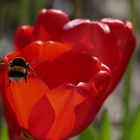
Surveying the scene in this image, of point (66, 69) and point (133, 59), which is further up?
point (66, 69)

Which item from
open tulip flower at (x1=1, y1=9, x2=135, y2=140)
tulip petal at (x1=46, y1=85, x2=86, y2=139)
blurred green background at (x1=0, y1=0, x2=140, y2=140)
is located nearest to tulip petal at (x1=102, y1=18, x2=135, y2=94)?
open tulip flower at (x1=1, y1=9, x2=135, y2=140)

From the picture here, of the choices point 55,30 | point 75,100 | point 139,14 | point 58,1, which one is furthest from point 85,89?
point 139,14

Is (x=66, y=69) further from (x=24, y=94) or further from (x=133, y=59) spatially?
(x=133, y=59)

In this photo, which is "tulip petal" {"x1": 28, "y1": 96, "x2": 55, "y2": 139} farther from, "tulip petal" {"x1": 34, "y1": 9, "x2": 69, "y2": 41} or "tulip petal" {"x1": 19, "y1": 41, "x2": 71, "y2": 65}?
"tulip petal" {"x1": 34, "y1": 9, "x2": 69, "y2": 41}

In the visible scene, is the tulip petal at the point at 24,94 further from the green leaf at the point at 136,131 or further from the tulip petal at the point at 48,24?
the green leaf at the point at 136,131

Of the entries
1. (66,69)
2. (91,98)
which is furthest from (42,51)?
(91,98)

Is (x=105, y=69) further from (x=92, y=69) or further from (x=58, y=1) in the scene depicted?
(x=58, y=1)
